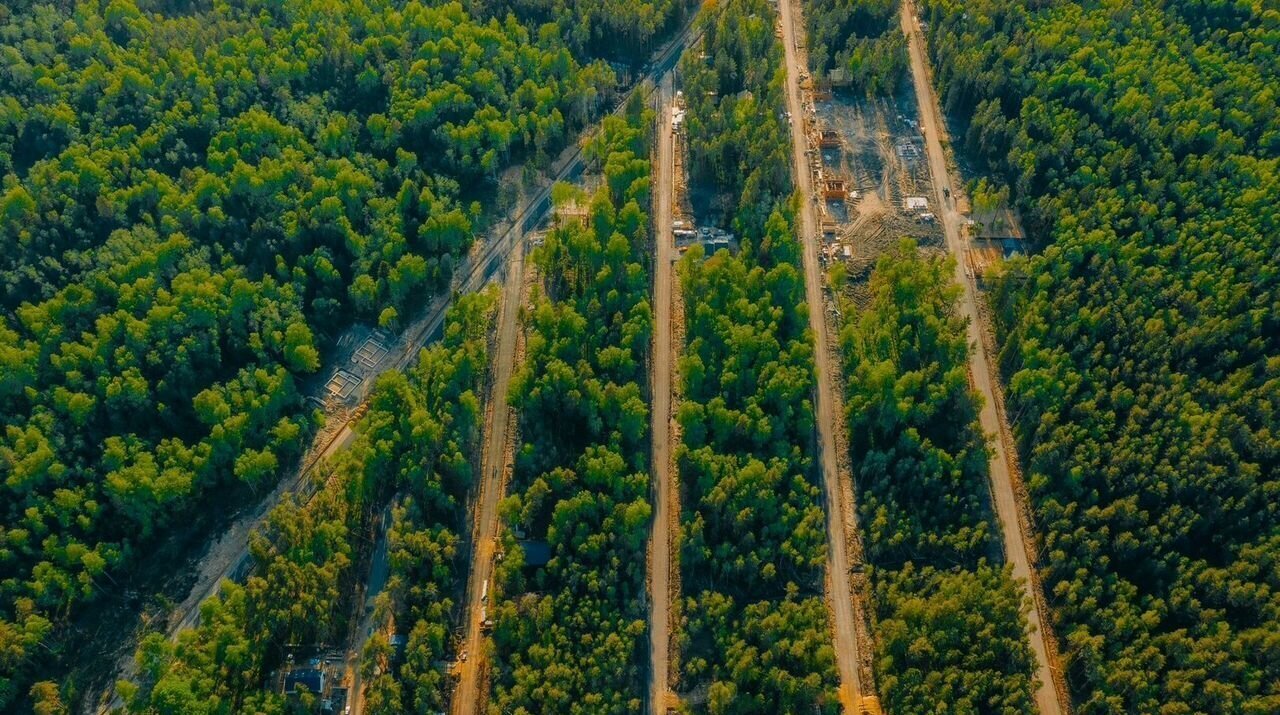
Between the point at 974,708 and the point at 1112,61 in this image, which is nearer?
the point at 974,708

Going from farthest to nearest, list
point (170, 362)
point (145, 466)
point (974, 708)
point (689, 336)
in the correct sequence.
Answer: point (689, 336) < point (170, 362) < point (145, 466) < point (974, 708)

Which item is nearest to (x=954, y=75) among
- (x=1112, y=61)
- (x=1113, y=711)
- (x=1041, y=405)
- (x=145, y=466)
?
(x=1112, y=61)

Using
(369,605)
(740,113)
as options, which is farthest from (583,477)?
(740,113)

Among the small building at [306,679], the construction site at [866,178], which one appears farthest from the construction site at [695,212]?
the small building at [306,679]

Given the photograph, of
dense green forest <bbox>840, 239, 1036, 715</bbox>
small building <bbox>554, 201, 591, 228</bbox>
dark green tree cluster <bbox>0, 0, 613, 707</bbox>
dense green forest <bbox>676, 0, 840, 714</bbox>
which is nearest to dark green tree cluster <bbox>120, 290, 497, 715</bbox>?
dark green tree cluster <bbox>0, 0, 613, 707</bbox>

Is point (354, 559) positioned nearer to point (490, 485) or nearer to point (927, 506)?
point (490, 485)

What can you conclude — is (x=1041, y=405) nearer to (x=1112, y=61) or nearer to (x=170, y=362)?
(x=1112, y=61)

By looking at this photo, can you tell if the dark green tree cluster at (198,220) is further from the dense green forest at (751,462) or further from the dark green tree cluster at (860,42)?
the dark green tree cluster at (860,42)

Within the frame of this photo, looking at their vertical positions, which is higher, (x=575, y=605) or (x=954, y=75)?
(x=954, y=75)
